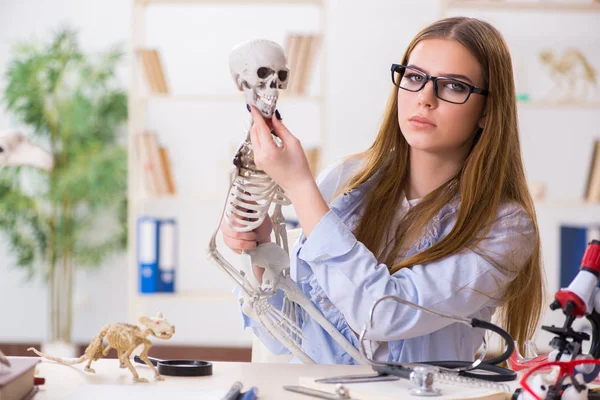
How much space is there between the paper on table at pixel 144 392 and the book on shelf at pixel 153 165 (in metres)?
2.94

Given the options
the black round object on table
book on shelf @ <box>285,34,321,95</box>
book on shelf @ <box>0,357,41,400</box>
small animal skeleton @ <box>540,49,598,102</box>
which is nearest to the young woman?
the black round object on table

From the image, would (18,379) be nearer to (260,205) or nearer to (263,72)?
(260,205)

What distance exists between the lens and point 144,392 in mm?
1226

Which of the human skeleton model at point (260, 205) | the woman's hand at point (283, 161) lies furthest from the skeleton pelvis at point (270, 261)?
the woman's hand at point (283, 161)

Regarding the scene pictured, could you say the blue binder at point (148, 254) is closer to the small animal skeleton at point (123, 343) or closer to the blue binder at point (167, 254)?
the blue binder at point (167, 254)

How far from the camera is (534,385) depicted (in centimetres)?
112

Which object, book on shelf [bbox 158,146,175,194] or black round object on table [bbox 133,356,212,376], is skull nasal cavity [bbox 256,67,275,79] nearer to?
black round object on table [bbox 133,356,212,376]

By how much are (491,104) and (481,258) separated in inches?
12.1

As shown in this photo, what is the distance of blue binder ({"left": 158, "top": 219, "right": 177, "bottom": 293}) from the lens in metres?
4.13

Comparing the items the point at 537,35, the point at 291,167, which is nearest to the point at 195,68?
the point at 537,35

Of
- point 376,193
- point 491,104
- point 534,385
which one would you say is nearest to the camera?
point 534,385

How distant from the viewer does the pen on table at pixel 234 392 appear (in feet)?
3.74

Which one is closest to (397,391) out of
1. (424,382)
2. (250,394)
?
(424,382)

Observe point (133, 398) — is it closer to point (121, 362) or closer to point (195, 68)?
point (121, 362)
